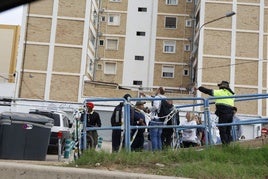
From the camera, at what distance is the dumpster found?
9750 millimetres

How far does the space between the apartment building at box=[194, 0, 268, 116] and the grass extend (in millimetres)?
34777

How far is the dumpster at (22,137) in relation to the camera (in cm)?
975

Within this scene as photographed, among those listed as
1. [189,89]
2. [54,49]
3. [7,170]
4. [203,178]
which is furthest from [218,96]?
[189,89]

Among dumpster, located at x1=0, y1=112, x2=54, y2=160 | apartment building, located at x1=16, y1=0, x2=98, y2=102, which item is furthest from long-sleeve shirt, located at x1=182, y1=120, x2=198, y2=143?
apartment building, located at x1=16, y1=0, x2=98, y2=102

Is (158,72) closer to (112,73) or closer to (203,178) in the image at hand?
(112,73)

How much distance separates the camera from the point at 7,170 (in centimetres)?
572

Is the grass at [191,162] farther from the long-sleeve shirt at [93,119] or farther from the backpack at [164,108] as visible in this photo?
the long-sleeve shirt at [93,119]

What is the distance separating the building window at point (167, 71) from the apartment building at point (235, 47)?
16.9 ft

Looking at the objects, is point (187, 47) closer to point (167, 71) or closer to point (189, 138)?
point (167, 71)

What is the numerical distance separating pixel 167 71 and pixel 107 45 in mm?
7068

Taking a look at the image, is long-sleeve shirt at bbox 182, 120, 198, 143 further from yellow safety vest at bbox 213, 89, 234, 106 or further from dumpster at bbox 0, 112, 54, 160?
dumpster at bbox 0, 112, 54, 160

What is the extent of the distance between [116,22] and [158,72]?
7151 mm

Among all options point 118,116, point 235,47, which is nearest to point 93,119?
point 118,116

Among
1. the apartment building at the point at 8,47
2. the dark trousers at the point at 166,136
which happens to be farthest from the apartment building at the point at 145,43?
the dark trousers at the point at 166,136
